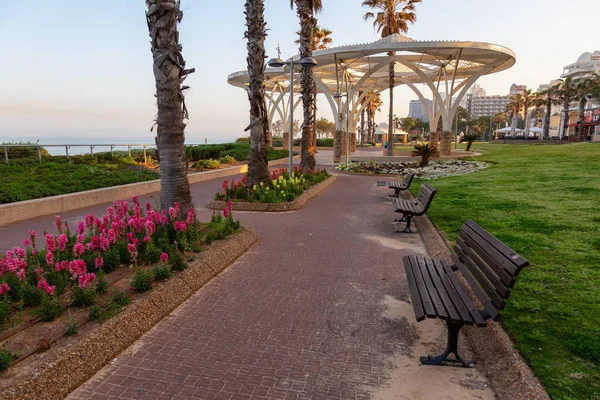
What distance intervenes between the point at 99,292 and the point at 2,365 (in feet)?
3.75

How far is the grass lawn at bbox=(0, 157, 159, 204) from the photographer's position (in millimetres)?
8430

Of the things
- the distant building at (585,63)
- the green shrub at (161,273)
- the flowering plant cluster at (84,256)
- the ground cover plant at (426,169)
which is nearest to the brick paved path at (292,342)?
the green shrub at (161,273)

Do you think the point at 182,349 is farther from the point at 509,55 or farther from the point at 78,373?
the point at 509,55

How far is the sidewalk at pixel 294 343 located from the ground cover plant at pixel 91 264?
48cm

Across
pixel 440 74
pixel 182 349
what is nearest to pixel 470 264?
pixel 182 349

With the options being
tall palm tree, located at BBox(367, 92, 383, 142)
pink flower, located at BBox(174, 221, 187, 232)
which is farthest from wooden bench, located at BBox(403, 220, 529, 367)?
tall palm tree, located at BBox(367, 92, 383, 142)

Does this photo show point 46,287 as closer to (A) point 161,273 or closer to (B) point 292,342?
(A) point 161,273

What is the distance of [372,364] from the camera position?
2963 millimetres

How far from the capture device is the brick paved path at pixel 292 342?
2.67 m

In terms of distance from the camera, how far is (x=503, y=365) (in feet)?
9.34

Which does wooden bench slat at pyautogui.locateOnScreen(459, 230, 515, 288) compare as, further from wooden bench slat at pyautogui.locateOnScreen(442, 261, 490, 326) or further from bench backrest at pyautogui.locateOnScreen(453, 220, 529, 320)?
wooden bench slat at pyautogui.locateOnScreen(442, 261, 490, 326)

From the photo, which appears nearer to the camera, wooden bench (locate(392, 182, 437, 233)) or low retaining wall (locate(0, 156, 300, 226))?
wooden bench (locate(392, 182, 437, 233))

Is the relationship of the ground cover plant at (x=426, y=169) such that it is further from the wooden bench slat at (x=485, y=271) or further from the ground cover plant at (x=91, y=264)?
the ground cover plant at (x=91, y=264)

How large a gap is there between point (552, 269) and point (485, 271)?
2.03 meters
